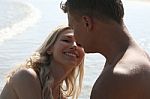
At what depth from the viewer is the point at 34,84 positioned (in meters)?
4.24

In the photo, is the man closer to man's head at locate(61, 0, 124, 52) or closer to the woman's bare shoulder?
man's head at locate(61, 0, 124, 52)

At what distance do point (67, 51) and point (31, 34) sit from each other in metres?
12.6

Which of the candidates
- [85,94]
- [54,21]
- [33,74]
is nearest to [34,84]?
[33,74]

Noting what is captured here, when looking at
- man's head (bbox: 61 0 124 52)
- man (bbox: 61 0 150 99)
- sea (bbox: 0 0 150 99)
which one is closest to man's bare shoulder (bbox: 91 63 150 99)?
man (bbox: 61 0 150 99)

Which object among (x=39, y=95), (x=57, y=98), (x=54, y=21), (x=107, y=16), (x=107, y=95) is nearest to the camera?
(x=107, y=95)

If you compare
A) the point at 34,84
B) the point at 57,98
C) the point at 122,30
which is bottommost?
the point at 57,98

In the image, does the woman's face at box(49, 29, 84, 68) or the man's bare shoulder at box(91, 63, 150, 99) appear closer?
the man's bare shoulder at box(91, 63, 150, 99)

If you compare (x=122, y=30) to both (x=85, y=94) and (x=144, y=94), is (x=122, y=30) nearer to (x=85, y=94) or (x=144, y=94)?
(x=144, y=94)

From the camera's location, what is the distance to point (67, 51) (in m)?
4.35

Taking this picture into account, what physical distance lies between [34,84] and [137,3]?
29520 mm

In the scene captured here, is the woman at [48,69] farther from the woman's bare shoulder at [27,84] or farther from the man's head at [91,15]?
the man's head at [91,15]

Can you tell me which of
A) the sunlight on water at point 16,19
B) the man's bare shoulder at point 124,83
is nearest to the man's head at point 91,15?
the man's bare shoulder at point 124,83

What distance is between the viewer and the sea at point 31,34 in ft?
35.1

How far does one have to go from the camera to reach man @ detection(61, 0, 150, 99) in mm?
2625
